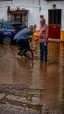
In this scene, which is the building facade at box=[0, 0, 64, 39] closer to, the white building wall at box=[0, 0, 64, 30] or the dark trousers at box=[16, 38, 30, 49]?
the white building wall at box=[0, 0, 64, 30]

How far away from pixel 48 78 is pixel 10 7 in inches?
821

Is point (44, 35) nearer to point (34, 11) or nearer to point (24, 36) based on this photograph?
point (24, 36)

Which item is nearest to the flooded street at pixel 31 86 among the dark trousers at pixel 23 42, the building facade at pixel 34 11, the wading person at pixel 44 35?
the wading person at pixel 44 35

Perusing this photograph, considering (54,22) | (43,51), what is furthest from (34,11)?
(43,51)

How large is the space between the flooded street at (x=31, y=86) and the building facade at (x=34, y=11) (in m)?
12.4

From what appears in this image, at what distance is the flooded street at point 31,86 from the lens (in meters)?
7.34

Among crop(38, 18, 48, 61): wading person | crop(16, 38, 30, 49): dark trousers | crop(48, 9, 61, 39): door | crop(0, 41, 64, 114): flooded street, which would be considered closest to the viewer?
crop(0, 41, 64, 114): flooded street

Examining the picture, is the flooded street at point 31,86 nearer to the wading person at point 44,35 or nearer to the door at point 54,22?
the wading person at point 44,35

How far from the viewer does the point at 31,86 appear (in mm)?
9516

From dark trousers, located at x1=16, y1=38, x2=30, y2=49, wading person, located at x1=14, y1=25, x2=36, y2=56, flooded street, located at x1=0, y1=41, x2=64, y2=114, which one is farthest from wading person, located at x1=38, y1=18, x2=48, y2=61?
dark trousers, located at x1=16, y1=38, x2=30, y2=49

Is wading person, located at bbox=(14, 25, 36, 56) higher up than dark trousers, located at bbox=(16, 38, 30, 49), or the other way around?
wading person, located at bbox=(14, 25, 36, 56)

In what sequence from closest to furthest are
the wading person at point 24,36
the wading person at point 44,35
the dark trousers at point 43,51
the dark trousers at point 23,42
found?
the wading person at point 44,35, the dark trousers at point 43,51, the wading person at point 24,36, the dark trousers at point 23,42

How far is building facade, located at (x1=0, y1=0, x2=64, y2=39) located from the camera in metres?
26.5

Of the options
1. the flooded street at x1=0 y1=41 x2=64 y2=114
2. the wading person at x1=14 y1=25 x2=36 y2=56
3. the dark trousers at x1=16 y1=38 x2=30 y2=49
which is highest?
the wading person at x1=14 y1=25 x2=36 y2=56
